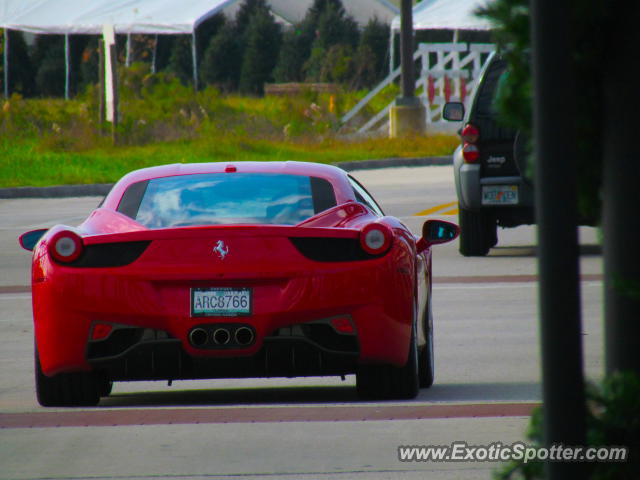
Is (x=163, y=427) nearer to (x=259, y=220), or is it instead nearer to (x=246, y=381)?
(x=259, y=220)

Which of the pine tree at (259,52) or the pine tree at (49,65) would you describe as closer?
the pine tree at (49,65)

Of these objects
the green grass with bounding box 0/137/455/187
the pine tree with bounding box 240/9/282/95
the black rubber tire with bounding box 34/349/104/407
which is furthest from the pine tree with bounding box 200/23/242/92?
the black rubber tire with bounding box 34/349/104/407

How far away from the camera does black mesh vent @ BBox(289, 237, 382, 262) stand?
716cm

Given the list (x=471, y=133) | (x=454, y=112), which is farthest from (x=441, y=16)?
(x=471, y=133)

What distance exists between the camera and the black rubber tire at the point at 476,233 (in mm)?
15195

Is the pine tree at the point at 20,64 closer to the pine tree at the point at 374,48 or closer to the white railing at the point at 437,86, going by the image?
the pine tree at the point at 374,48

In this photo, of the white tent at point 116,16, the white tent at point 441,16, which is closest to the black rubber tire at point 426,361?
the white tent at point 441,16

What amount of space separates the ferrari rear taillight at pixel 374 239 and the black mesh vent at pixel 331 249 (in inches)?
1.4

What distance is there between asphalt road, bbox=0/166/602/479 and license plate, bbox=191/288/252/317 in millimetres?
457

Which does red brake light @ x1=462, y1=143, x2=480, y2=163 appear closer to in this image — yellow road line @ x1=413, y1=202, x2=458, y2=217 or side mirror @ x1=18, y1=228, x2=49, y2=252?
yellow road line @ x1=413, y1=202, x2=458, y2=217

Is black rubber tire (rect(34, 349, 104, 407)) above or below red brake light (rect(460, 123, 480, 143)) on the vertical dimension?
below

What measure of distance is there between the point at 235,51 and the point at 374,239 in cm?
5904

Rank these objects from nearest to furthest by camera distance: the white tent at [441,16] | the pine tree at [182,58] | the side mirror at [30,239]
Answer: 1. the side mirror at [30,239]
2. the white tent at [441,16]
3. the pine tree at [182,58]

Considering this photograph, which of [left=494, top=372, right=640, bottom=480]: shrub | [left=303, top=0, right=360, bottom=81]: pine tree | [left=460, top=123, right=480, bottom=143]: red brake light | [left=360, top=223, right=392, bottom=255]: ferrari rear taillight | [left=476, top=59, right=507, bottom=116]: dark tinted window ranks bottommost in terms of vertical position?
[left=494, top=372, right=640, bottom=480]: shrub
